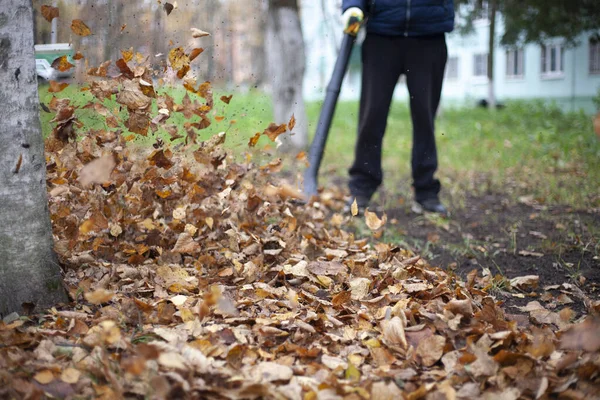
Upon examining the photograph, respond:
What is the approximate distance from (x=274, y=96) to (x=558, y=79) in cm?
1623

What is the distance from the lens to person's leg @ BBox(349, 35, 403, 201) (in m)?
4.07

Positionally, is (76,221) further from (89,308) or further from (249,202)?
(249,202)

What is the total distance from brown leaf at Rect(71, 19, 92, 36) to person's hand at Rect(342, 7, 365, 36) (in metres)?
1.95

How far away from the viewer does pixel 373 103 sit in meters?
4.11

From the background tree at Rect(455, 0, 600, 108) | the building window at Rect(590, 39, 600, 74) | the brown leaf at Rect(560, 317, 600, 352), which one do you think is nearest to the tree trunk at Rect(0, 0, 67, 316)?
the brown leaf at Rect(560, 317, 600, 352)

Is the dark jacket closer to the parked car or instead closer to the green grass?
the green grass

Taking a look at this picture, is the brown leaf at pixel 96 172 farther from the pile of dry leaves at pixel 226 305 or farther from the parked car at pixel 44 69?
the parked car at pixel 44 69

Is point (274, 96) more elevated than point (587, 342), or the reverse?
point (274, 96)

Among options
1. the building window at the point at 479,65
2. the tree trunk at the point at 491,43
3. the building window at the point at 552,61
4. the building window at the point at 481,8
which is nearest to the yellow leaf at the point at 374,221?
the tree trunk at the point at 491,43

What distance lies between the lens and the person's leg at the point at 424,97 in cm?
405

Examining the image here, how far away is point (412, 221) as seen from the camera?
13.4ft

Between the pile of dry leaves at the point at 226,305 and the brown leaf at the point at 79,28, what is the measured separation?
195 millimetres

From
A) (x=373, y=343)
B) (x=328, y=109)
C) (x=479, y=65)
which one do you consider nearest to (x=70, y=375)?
(x=373, y=343)

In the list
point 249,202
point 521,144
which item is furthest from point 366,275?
point 521,144
